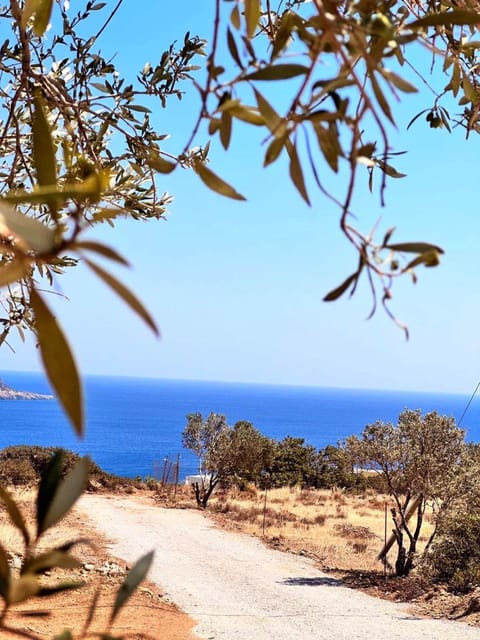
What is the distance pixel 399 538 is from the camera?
980 cm

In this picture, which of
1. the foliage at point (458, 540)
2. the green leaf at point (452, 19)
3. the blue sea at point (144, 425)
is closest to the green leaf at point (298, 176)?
the green leaf at point (452, 19)

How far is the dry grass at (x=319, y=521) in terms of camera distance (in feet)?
38.4

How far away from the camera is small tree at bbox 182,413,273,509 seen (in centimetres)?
1677

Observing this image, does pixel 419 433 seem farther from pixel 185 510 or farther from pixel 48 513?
pixel 48 513

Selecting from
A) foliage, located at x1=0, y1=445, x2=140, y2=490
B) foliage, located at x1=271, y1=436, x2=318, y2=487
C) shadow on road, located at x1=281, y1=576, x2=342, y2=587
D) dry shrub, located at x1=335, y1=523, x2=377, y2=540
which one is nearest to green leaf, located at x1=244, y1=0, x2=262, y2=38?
shadow on road, located at x1=281, y1=576, x2=342, y2=587

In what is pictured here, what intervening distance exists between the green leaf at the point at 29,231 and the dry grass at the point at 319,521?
10.9 meters

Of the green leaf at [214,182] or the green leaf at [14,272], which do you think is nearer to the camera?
the green leaf at [14,272]

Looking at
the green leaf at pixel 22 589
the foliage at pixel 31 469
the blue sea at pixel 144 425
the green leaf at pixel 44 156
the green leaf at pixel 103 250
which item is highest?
the green leaf at pixel 44 156

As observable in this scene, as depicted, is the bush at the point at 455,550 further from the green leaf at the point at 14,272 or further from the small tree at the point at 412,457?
the green leaf at the point at 14,272

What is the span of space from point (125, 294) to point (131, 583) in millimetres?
195

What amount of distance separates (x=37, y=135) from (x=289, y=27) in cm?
28

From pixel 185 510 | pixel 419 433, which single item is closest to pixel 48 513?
pixel 419 433

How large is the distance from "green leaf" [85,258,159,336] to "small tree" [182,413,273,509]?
53.4ft

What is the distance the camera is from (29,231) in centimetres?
28
